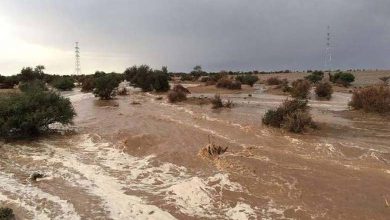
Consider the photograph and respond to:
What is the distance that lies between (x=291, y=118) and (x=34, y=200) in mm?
10727

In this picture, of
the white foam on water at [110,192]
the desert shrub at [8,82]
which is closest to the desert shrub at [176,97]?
the white foam on water at [110,192]

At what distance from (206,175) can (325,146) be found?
197 inches

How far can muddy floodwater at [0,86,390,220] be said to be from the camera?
10.4 m

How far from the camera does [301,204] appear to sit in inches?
412

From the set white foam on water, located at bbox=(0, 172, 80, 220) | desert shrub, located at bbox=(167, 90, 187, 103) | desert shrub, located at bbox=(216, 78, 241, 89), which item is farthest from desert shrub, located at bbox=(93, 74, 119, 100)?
white foam on water, located at bbox=(0, 172, 80, 220)

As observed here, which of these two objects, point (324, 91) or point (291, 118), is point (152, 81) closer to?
point (324, 91)

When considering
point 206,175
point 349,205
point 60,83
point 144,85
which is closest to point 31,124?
point 206,175

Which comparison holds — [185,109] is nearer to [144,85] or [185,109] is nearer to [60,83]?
[144,85]

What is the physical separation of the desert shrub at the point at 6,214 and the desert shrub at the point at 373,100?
17690 millimetres

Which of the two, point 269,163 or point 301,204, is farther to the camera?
point 269,163

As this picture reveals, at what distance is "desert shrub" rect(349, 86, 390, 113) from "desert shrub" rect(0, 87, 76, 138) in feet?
45.1

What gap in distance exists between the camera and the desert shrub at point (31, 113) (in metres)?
18.2

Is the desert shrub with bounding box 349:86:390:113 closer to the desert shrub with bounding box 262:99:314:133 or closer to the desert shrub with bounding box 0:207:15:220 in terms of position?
the desert shrub with bounding box 262:99:314:133

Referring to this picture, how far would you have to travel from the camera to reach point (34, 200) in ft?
36.6
